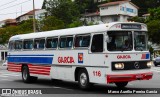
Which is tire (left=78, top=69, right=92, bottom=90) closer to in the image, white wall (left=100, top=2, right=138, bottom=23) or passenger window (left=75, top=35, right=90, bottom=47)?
passenger window (left=75, top=35, right=90, bottom=47)

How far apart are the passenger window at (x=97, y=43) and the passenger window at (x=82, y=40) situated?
428mm

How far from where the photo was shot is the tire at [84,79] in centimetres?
1625

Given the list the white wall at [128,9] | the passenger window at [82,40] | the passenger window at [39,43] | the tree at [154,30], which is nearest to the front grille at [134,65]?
the passenger window at [82,40]

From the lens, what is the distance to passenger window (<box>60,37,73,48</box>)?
17.6 meters

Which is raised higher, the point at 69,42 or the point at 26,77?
the point at 69,42

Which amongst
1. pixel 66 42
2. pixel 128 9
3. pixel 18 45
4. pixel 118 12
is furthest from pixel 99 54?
pixel 128 9

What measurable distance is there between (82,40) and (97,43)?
1.30 meters

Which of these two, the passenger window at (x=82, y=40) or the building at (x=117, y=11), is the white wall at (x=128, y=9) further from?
the passenger window at (x=82, y=40)

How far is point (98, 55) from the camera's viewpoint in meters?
15.4

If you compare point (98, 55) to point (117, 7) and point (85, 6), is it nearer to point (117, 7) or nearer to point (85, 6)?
point (117, 7)

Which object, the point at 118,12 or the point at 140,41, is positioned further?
the point at 118,12

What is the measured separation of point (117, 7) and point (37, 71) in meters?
77.8

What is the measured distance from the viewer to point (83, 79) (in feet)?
54.3

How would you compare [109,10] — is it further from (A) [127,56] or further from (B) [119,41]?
(A) [127,56]
